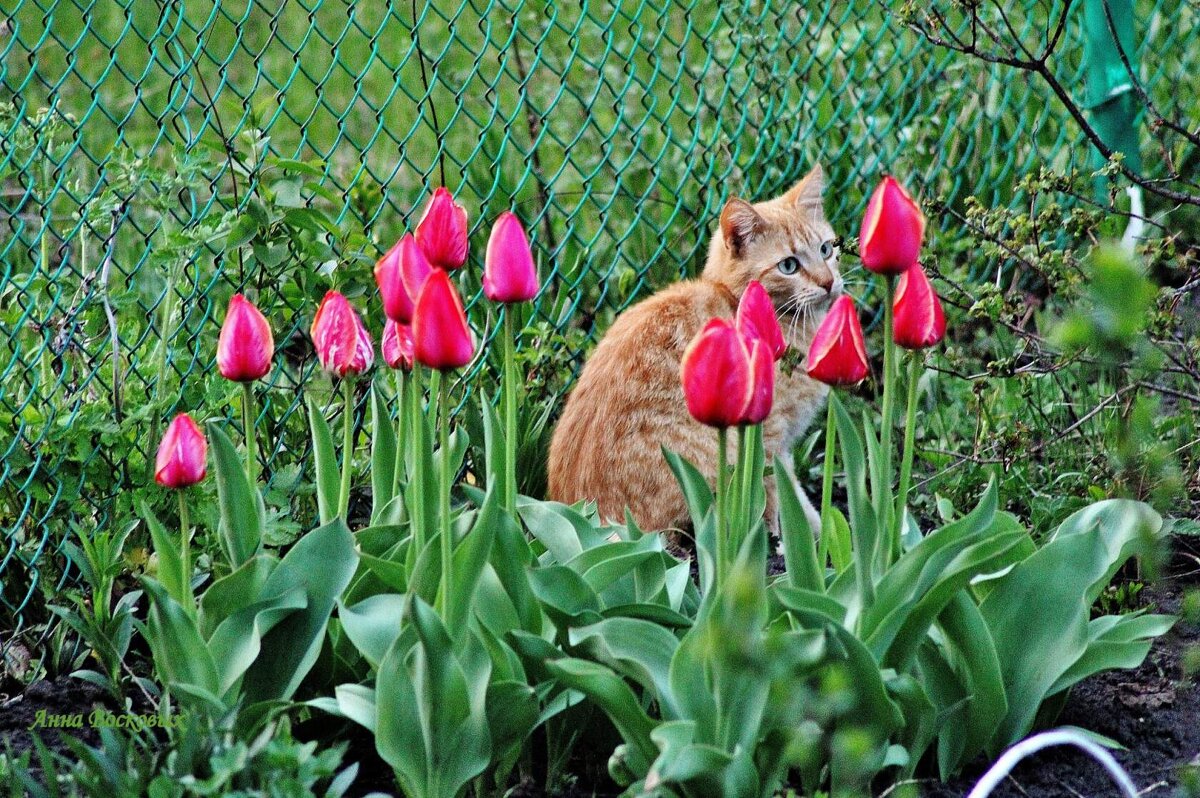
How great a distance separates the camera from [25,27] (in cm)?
643

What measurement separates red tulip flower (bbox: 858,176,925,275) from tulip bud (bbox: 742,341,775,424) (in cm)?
23

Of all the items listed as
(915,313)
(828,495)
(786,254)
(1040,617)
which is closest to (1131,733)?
(1040,617)

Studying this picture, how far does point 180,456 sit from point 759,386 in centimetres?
99

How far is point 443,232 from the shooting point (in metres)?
2.40

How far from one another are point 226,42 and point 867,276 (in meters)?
4.27

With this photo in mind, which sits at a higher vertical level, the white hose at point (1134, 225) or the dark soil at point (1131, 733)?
the white hose at point (1134, 225)

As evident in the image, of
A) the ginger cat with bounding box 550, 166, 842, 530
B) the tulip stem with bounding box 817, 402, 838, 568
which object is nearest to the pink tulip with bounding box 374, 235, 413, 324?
the tulip stem with bounding box 817, 402, 838, 568

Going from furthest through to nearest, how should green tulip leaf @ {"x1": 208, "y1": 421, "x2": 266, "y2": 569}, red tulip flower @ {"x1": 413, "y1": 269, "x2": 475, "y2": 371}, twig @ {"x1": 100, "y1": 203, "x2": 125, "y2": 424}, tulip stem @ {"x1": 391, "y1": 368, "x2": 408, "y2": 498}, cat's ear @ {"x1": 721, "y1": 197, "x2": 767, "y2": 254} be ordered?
1. cat's ear @ {"x1": 721, "y1": 197, "x2": 767, "y2": 254}
2. twig @ {"x1": 100, "y1": 203, "x2": 125, "y2": 424}
3. tulip stem @ {"x1": 391, "y1": 368, "x2": 408, "y2": 498}
4. green tulip leaf @ {"x1": 208, "y1": 421, "x2": 266, "y2": 569}
5. red tulip flower @ {"x1": 413, "y1": 269, "x2": 475, "y2": 371}

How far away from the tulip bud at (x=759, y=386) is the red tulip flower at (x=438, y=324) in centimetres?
43

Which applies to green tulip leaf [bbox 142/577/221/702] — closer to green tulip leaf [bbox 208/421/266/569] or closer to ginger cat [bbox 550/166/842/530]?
green tulip leaf [bbox 208/421/266/569]

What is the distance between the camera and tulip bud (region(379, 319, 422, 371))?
243cm

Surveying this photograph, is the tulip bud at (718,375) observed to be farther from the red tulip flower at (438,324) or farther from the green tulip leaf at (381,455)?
the green tulip leaf at (381,455)

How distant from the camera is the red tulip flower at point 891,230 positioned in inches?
79.4

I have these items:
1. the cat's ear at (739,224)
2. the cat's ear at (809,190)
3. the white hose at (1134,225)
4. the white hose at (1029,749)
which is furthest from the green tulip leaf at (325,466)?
the white hose at (1134,225)
